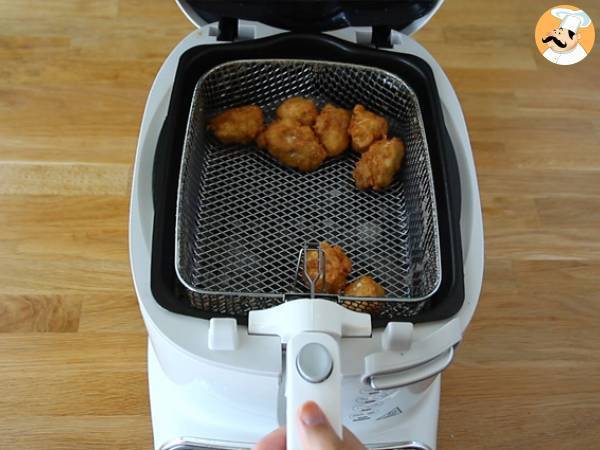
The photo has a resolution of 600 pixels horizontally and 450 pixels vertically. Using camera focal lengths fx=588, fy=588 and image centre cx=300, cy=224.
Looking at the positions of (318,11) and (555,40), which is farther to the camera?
(555,40)

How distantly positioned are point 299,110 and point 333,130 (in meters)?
0.05

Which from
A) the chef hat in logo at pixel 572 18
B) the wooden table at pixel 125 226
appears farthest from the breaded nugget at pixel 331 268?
the chef hat in logo at pixel 572 18

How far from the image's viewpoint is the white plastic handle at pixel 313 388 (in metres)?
0.45

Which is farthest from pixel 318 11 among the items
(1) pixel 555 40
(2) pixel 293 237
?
(1) pixel 555 40

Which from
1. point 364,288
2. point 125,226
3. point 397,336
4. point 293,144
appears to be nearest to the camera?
point 397,336

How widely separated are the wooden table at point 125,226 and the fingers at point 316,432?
61cm

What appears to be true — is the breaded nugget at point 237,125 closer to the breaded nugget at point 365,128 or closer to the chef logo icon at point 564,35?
the breaded nugget at point 365,128

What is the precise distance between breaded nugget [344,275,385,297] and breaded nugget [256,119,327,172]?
181 millimetres

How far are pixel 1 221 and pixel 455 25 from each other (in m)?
1.14

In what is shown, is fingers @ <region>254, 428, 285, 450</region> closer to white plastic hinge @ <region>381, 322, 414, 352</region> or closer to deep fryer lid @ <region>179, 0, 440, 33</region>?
white plastic hinge @ <region>381, 322, 414, 352</region>

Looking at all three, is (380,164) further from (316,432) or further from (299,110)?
(316,432)

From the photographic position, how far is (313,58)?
0.78 meters

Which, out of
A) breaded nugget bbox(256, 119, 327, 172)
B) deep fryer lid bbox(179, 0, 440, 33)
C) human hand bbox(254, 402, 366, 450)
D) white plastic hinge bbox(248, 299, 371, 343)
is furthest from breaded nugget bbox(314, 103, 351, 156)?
human hand bbox(254, 402, 366, 450)

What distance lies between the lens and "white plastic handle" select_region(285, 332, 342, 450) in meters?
0.45
